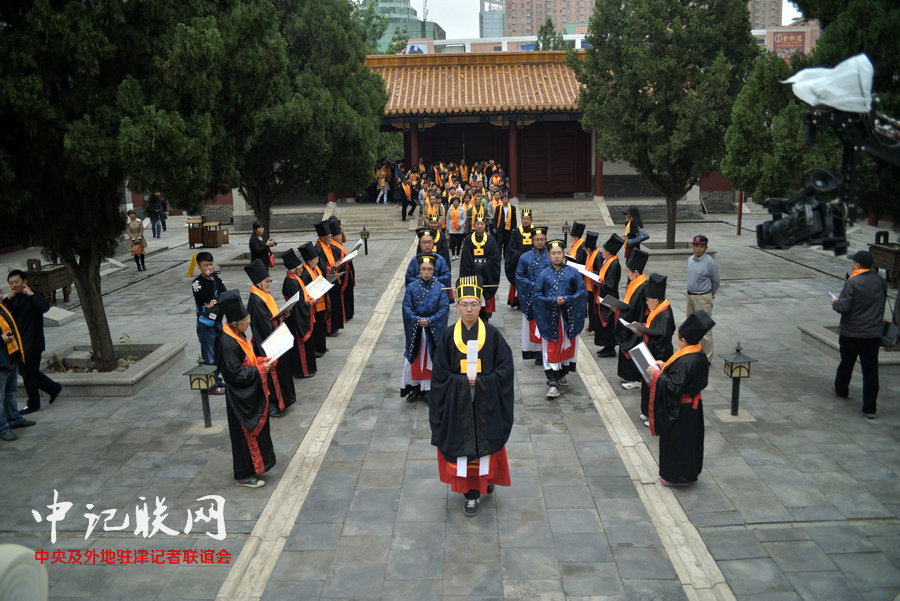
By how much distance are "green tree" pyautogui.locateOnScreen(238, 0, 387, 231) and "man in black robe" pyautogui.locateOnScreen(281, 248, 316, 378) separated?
840 centimetres

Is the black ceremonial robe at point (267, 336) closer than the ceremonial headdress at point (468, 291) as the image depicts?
No

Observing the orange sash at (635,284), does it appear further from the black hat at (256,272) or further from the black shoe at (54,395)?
the black shoe at (54,395)

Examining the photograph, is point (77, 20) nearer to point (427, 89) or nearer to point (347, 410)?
point (347, 410)

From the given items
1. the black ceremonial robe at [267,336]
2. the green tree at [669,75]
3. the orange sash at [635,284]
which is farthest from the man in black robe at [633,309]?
the green tree at [669,75]

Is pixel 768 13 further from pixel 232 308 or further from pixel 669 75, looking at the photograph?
pixel 232 308

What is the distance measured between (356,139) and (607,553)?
15.1 meters

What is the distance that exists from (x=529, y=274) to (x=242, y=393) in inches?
193

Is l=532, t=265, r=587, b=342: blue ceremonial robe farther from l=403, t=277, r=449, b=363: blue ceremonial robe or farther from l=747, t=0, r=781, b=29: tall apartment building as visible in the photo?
l=747, t=0, r=781, b=29: tall apartment building

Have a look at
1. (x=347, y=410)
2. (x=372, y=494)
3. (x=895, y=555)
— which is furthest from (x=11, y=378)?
(x=895, y=555)

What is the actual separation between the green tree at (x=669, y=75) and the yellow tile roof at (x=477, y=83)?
906 cm

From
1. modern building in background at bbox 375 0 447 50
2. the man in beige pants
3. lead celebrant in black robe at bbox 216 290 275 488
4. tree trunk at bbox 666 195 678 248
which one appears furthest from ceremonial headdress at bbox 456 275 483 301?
modern building in background at bbox 375 0 447 50

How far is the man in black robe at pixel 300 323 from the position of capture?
10023 mm

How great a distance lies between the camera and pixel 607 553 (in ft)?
18.8

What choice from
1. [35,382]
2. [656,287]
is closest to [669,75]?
[656,287]
